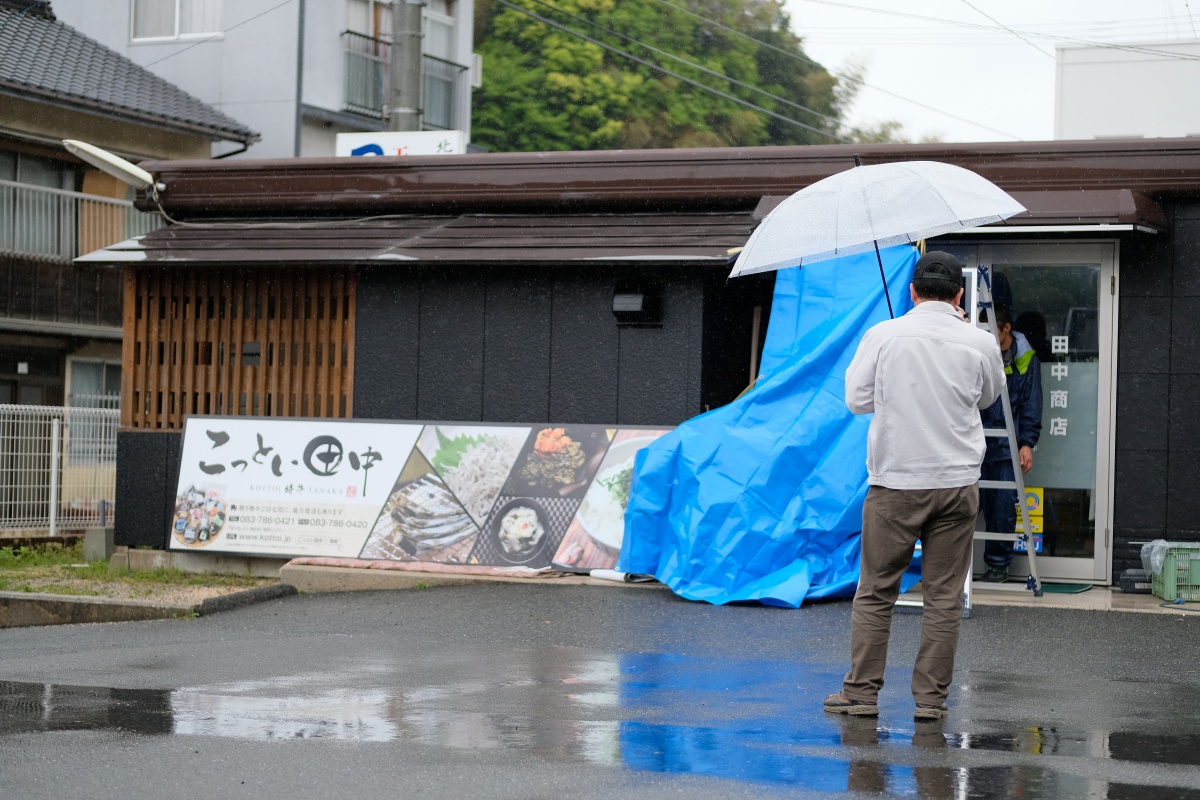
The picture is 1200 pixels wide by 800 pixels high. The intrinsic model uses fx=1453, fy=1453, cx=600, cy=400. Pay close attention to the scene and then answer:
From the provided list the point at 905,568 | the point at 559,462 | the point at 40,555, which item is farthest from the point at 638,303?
the point at 40,555

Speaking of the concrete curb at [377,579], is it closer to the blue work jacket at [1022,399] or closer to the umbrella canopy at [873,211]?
the blue work jacket at [1022,399]

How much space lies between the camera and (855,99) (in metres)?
47.3

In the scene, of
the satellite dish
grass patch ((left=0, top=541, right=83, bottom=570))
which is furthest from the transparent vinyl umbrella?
grass patch ((left=0, top=541, right=83, bottom=570))

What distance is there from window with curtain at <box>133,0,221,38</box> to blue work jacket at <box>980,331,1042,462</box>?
2051 cm

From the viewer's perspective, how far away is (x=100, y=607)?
10.8 metres

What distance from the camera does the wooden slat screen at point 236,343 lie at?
1254 centimetres

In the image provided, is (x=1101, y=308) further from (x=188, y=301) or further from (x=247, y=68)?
(x=247, y=68)

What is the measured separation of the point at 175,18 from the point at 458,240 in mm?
18089

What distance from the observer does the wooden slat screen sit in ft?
41.1

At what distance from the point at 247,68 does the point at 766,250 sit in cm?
2139

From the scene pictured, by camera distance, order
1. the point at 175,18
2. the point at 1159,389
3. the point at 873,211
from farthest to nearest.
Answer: the point at 175,18
the point at 1159,389
the point at 873,211

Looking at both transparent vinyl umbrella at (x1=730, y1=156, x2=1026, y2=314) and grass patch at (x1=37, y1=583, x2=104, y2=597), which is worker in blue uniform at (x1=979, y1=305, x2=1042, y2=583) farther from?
grass patch at (x1=37, y1=583, x2=104, y2=597)

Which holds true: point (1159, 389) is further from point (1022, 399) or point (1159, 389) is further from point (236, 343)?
point (236, 343)

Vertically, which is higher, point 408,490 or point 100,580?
point 408,490
